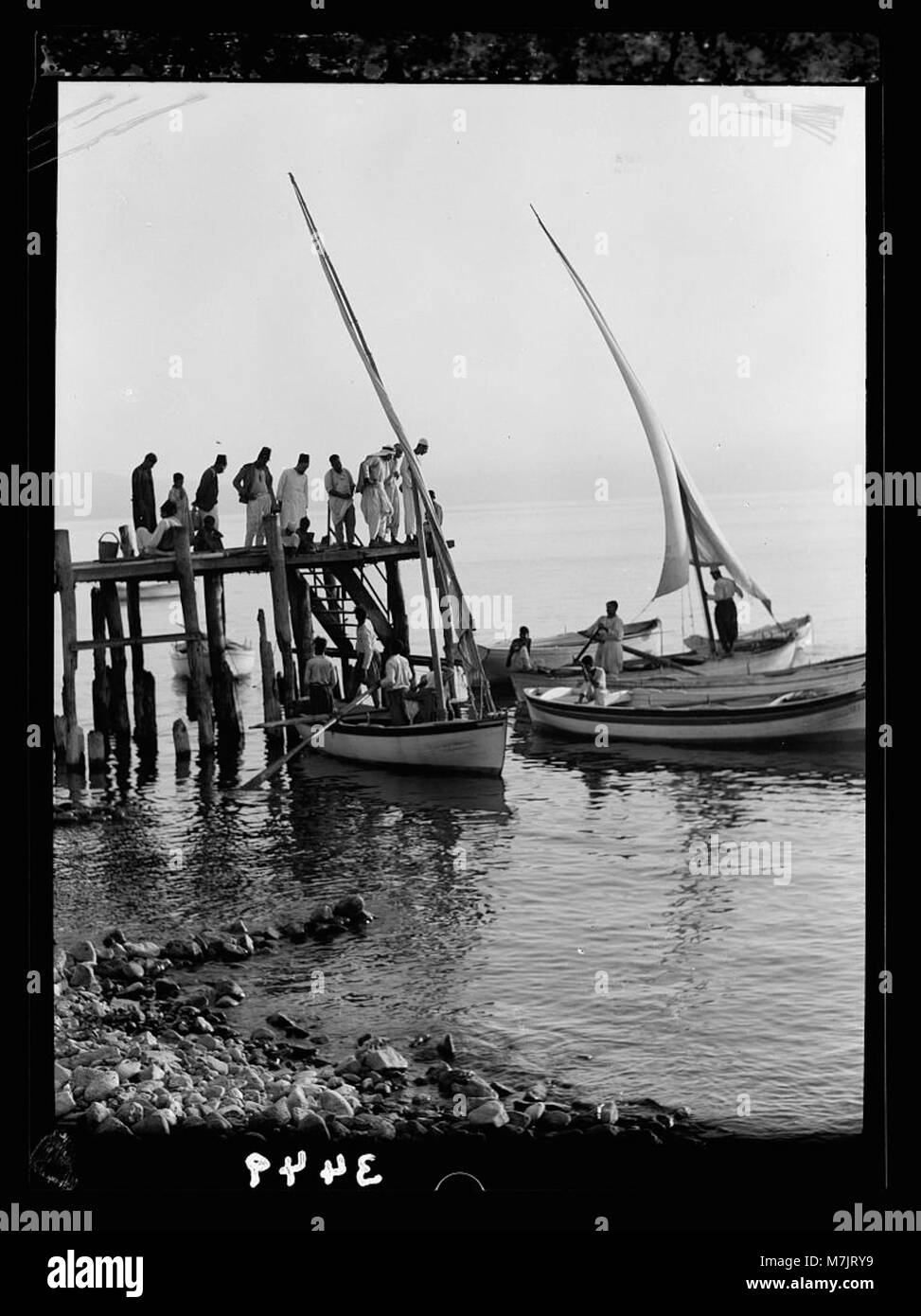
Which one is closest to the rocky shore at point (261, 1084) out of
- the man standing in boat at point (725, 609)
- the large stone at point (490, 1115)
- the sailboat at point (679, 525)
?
the large stone at point (490, 1115)

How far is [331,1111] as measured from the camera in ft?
17.8

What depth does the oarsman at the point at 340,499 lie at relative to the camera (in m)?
5.98

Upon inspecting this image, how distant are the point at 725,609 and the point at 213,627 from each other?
A: 206cm

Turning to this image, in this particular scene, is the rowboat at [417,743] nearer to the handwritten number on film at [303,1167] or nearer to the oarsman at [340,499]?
the oarsman at [340,499]

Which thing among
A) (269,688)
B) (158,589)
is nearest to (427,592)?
(269,688)

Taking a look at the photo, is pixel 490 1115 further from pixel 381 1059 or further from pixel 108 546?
pixel 108 546

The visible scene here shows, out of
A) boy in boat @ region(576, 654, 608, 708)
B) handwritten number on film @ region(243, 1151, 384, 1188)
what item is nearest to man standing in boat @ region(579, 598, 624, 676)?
boy in boat @ region(576, 654, 608, 708)

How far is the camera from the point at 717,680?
611 centimetres

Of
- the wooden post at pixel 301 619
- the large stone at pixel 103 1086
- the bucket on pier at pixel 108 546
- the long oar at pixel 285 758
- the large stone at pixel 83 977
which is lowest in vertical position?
the large stone at pixel 103 1086

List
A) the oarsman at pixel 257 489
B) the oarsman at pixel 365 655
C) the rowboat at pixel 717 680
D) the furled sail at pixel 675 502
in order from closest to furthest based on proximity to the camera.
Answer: the rowboat at pixel 717 680
the furled sail at pixel 675 502
the oarsman at pixel 257 489
the oarsman at pixel 365 655

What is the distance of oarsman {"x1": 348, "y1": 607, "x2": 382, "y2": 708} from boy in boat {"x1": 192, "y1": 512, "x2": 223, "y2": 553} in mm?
625

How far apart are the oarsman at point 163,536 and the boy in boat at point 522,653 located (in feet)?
4.68

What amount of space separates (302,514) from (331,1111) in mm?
2300

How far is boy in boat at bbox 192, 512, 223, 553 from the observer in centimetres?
609
